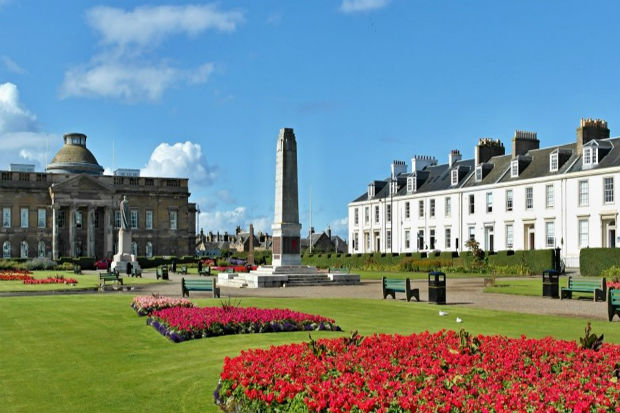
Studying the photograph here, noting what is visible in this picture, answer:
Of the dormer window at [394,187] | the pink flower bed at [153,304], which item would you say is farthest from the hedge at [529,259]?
the pink flower bed at [153,304]

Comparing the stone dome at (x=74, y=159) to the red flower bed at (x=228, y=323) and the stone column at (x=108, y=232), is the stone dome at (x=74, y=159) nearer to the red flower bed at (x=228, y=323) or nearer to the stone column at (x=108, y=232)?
the stone column at (x=108, y=232)

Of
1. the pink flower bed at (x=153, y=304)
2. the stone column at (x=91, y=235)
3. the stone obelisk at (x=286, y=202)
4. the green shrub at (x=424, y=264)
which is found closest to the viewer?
the pink flower bed at (x=153, y=304)

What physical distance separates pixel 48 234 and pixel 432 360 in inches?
3644

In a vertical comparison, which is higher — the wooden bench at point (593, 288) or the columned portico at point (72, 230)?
the columned portico at point (72, 230)

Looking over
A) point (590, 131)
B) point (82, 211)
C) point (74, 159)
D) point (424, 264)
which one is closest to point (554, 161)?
point (590, 131)

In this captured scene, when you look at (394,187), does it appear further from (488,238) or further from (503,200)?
(503,200)

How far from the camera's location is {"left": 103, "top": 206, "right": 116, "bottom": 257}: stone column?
9838 cm

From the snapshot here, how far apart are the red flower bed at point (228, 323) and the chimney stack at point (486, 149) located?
5882 centimetres

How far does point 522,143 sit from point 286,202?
36542 millimetres

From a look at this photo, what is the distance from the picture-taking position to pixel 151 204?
10256 centimetres

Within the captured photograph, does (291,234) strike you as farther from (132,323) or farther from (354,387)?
(354,387)

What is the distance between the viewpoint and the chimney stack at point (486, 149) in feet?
242

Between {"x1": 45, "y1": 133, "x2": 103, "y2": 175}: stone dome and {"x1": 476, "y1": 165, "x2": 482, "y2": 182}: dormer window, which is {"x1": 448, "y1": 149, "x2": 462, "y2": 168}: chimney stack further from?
{"x1": 45, "y1": 133, "x2": 103, "y2": 175}: stone dome

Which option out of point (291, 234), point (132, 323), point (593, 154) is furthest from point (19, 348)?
point (593, 154)
